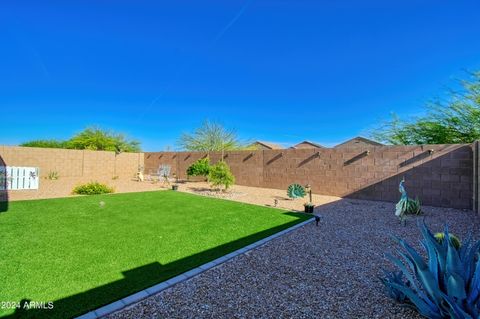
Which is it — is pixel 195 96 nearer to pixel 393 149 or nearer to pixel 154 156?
pixel 154 156

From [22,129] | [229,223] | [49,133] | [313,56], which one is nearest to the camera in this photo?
[229,223]

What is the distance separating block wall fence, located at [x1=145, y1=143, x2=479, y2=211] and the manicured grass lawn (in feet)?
13.0

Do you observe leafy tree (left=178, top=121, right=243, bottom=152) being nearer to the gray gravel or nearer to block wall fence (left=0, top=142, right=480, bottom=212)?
A: block wall fence (left=0, top=142, right=480, bottom=212)

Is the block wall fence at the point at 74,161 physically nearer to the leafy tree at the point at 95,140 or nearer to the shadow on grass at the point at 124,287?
the leafy tree at the point at 95,140

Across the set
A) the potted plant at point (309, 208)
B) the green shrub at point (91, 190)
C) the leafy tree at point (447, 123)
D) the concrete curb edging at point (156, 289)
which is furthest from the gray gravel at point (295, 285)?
the green shrub at point (91, 190)

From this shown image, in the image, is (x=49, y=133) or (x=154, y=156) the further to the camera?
(x=49, y=133)

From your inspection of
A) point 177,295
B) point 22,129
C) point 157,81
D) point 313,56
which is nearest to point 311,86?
point 313,56

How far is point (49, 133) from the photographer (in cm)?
2194

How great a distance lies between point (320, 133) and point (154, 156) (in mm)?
17317

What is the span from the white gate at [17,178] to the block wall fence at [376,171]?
8.51 metres

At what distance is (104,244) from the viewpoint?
336 cm

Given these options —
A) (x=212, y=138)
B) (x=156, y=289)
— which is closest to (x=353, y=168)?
(x=156, y=289)

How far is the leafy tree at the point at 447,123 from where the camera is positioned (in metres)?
8.27

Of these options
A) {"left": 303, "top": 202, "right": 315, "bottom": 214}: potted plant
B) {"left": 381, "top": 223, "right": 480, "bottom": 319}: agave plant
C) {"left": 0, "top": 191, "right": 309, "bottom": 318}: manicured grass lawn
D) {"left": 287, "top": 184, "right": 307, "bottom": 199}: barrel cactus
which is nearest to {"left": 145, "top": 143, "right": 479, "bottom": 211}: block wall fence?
{"left": 287, "top": 184, "right": 307, "bottom": 199}: barrel cactus
